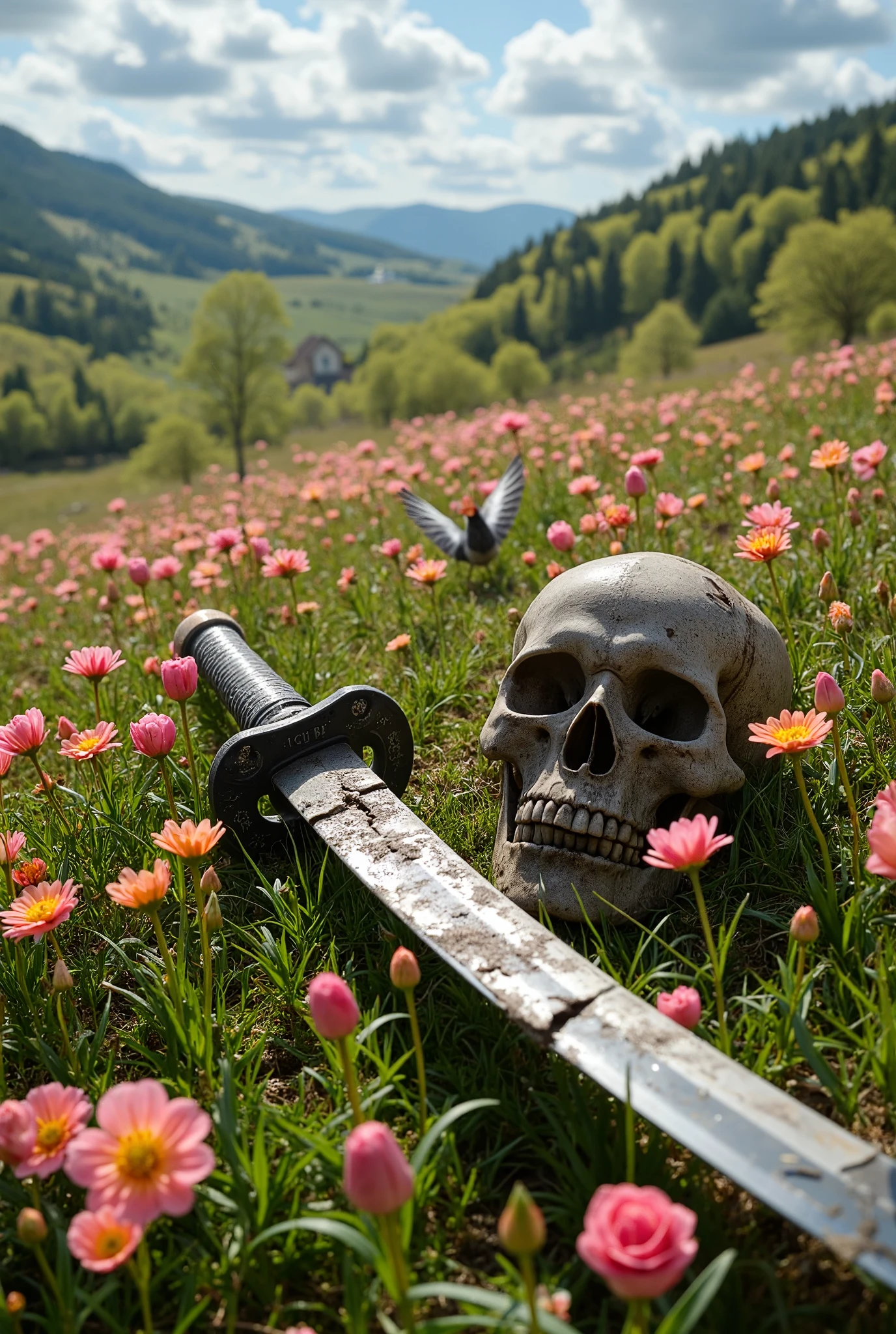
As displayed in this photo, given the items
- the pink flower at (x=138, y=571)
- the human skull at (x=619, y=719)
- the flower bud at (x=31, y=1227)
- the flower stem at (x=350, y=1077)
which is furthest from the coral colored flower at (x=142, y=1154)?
the pink flower at (x=138, y=571)

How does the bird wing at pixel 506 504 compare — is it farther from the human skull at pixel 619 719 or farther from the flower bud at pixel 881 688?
the flower bud at pixel 881 688

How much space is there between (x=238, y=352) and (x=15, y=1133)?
140 feet

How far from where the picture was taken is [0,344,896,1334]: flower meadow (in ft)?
5.17

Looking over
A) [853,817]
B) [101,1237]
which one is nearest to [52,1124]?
[101,1237]

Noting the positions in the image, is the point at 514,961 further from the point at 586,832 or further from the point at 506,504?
the point at 506,504

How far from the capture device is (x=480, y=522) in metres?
5.39

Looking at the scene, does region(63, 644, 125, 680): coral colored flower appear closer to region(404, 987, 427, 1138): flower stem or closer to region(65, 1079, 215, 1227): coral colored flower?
region(404, 987, 427, 1138): flower stem

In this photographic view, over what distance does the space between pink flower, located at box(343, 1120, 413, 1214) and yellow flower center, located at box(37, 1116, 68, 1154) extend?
720mm

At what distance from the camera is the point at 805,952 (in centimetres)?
238

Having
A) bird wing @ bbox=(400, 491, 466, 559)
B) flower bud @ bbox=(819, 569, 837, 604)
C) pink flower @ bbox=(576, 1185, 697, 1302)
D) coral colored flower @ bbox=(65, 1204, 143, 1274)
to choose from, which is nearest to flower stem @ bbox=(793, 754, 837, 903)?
flower bud @ bbox=(819, 569, 837, 604)

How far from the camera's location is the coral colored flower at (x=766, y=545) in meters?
3.07

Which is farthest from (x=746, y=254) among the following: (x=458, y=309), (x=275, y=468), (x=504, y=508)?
(x=504, y=508)

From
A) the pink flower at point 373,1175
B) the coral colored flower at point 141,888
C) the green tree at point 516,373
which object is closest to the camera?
the pink flower at point 373,1175

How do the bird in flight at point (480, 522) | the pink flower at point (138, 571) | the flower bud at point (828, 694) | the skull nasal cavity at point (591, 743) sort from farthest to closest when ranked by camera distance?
the bird in flight at point (480, 522)
the pink flower at point (138, 571)
the skull nasal cavity at point (591, 743)
the flower bud at point (828, 694)
